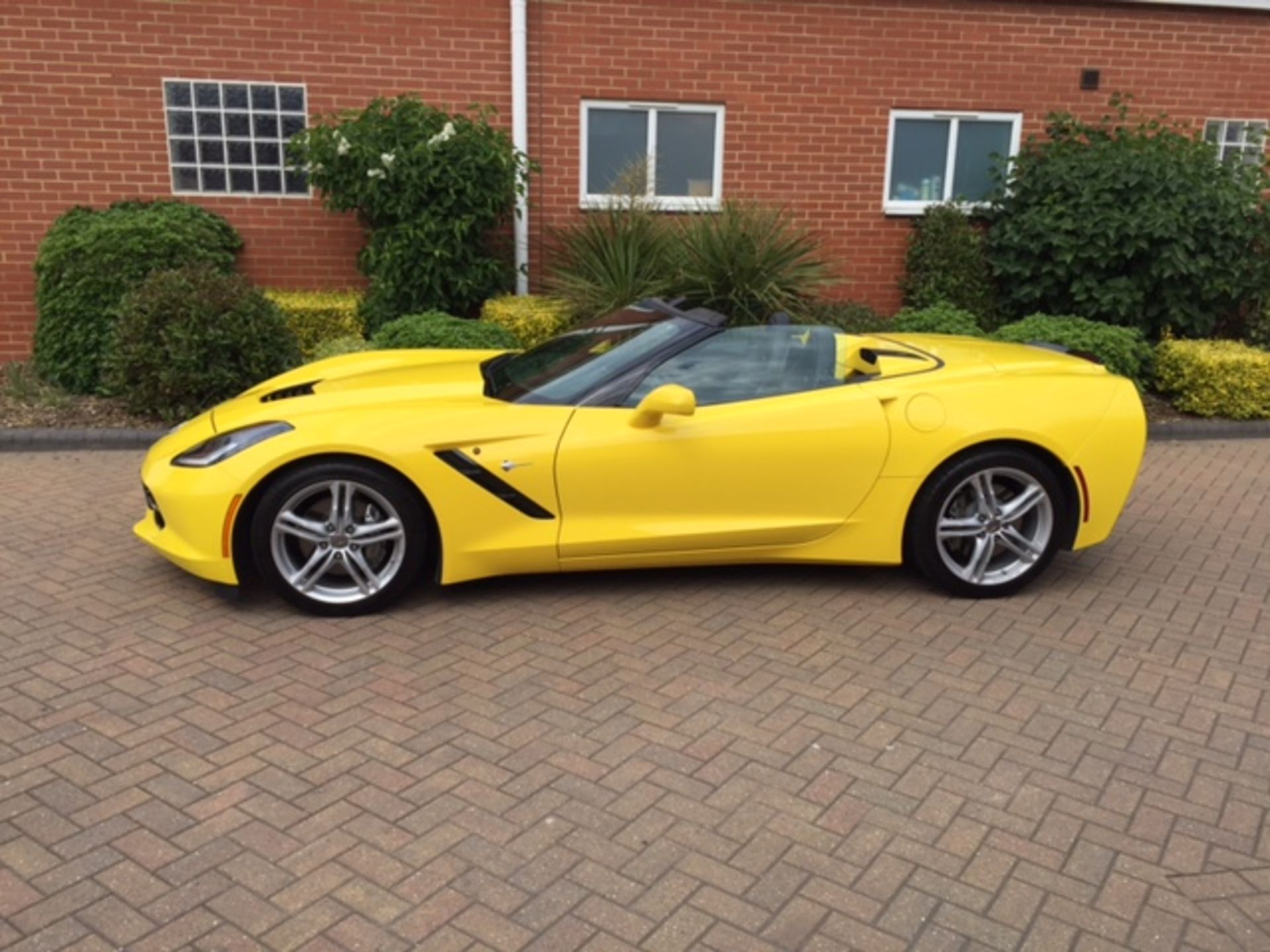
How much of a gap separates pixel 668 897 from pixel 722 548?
207cm

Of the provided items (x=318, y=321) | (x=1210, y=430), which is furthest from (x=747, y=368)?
(x=1210, y=430)

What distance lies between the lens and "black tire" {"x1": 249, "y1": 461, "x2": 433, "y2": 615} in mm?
4301

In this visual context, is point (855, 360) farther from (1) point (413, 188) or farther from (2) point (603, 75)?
(2) point (603, 75)

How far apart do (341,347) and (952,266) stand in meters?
5.64

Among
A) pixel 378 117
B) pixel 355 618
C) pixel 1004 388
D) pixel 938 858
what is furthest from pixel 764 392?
pixel 378 117

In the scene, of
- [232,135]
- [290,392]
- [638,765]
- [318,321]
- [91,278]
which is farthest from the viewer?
[232,135]

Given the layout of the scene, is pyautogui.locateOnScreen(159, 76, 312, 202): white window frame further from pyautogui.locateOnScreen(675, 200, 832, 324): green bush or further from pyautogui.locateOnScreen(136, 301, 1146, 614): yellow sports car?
pyautogui.locateOnScreen(136, 301, 1146, 614): yellow sports car

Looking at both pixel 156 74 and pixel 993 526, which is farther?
pixel 156 74

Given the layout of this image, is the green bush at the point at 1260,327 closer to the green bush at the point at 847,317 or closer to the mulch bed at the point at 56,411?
the green bush at the point at 847,317

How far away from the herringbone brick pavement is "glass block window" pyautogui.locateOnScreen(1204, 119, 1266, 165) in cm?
745

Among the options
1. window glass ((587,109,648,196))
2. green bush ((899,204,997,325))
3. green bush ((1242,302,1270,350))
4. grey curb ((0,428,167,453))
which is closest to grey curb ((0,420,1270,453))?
grey curb ((0,428,167,453))

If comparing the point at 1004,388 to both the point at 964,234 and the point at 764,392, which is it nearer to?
the point at 764,392

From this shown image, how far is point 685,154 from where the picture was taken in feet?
33.4

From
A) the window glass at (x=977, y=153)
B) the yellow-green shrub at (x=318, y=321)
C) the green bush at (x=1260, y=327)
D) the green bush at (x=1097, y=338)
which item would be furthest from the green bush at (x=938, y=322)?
the yellow-green shrub at (x=318, y=321)
